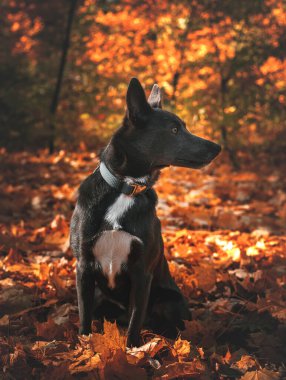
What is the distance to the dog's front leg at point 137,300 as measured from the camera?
9.78ft

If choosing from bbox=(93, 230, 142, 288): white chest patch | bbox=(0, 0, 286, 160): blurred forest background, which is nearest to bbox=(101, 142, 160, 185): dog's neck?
bbox=(93, 230, 142, 288): white chest patch

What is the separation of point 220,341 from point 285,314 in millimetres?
507

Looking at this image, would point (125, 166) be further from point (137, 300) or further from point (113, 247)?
point (137, 300)

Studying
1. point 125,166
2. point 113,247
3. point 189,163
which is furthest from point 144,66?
point 113,247

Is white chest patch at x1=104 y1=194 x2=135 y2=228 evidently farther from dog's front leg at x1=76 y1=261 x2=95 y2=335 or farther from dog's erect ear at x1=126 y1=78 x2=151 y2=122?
dog's erect ear at x1=126 y1=78 x2=151 y2=122

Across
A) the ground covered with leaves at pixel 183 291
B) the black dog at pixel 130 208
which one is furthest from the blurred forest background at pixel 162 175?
the black dog at pixel 130 208

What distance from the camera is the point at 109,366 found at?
8.64 ft

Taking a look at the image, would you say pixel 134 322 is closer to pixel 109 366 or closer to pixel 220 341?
pixel 109 366

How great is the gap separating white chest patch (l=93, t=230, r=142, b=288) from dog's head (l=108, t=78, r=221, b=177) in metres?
0.48

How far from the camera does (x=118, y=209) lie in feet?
9.78

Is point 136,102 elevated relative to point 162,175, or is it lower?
elevated

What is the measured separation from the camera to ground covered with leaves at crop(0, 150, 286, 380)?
2770mm

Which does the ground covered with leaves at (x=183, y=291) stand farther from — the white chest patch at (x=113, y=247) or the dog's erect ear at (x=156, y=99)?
the dog's erect ear at (x=156, y=99)

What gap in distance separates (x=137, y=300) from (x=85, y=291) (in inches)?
13.7
